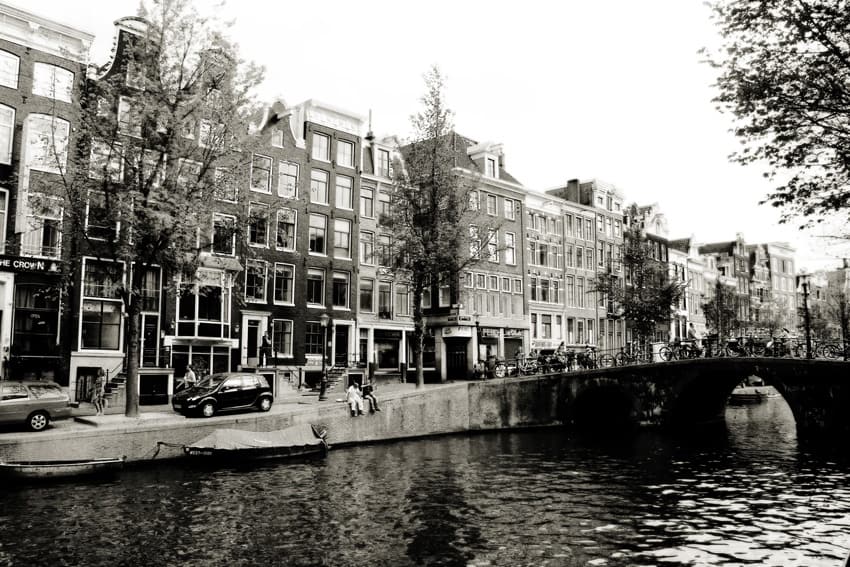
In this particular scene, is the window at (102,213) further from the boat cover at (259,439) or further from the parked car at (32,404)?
the boat cover at (259,439)

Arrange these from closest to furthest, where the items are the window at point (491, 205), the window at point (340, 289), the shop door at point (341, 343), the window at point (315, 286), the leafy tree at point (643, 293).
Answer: the window at point (315, 286) → the shop door at point (341, 343) → the window at point (340, 289) → the leafy tree at point (643, 293) → the window at point (491, 205)

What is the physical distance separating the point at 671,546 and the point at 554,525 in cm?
295

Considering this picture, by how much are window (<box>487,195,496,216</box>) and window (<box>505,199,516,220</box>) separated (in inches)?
60.3

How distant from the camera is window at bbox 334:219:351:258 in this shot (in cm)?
4619

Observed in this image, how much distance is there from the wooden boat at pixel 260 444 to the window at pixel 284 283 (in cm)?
1488

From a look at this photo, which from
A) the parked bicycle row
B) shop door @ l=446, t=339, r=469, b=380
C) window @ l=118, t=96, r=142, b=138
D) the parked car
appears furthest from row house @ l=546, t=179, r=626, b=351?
the parked car

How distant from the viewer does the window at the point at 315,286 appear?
44312 millimetres

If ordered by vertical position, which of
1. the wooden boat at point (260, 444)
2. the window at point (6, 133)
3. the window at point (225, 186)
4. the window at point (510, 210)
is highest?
the window at point (510, 210)

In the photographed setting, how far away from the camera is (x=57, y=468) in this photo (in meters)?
20.9

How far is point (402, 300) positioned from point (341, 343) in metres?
6.59

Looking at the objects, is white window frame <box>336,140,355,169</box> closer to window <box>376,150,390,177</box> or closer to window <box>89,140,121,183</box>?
window <box>376,150,390,177</box>

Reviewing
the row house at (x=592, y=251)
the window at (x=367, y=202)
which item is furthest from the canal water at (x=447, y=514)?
the row house at (x=592, y=251)

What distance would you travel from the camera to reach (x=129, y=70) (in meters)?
26.8

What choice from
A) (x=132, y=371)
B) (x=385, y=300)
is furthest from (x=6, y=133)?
(x=385, y=300)
